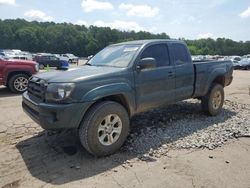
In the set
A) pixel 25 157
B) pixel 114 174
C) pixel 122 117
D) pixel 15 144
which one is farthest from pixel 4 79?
pixel 114 174

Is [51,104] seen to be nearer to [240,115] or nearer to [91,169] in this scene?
[91,169]

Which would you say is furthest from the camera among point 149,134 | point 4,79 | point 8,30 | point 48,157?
point 8,30

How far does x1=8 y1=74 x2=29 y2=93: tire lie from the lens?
32.4 feet

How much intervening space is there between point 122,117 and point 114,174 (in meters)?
1.05

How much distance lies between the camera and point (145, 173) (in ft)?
13.0

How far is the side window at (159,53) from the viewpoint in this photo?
5.36 m

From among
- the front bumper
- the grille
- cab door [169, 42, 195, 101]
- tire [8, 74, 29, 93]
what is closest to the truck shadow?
the front bumper

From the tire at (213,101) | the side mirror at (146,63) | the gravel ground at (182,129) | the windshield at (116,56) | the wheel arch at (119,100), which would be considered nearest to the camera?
the wheel arch at (119,100)

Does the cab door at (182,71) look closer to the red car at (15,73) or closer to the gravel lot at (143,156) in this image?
the gravel lot at (143,156)

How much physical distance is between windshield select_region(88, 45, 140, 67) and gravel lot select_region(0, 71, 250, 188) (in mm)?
1435

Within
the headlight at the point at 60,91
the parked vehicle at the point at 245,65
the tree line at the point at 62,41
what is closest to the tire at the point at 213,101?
the headlight at the point at 60,91

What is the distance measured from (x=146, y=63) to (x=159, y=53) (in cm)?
87

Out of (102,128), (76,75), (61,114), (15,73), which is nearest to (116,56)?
(76,75)

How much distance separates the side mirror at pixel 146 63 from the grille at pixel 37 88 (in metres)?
1.69
